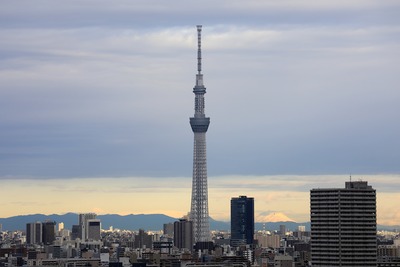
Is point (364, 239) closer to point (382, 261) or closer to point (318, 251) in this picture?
point (318, 251)

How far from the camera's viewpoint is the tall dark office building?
15438cm

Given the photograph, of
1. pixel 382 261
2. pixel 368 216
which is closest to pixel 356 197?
pixel 368 216

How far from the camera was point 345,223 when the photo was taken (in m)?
154

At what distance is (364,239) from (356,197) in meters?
4.29

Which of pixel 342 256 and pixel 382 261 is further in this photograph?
pixel 382 261

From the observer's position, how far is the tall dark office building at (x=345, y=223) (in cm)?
15438

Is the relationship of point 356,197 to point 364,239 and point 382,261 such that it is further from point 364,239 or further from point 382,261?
point 382,261

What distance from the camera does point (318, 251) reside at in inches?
6216

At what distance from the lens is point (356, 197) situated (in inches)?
6097

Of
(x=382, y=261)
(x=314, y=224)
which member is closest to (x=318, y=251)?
(x=314, y=224)

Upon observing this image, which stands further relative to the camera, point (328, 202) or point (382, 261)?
point (382, 261)

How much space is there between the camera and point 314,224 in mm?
156250

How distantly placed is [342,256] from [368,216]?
4.67 metres

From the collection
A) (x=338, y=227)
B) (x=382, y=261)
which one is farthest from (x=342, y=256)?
(x=382, y=261)
